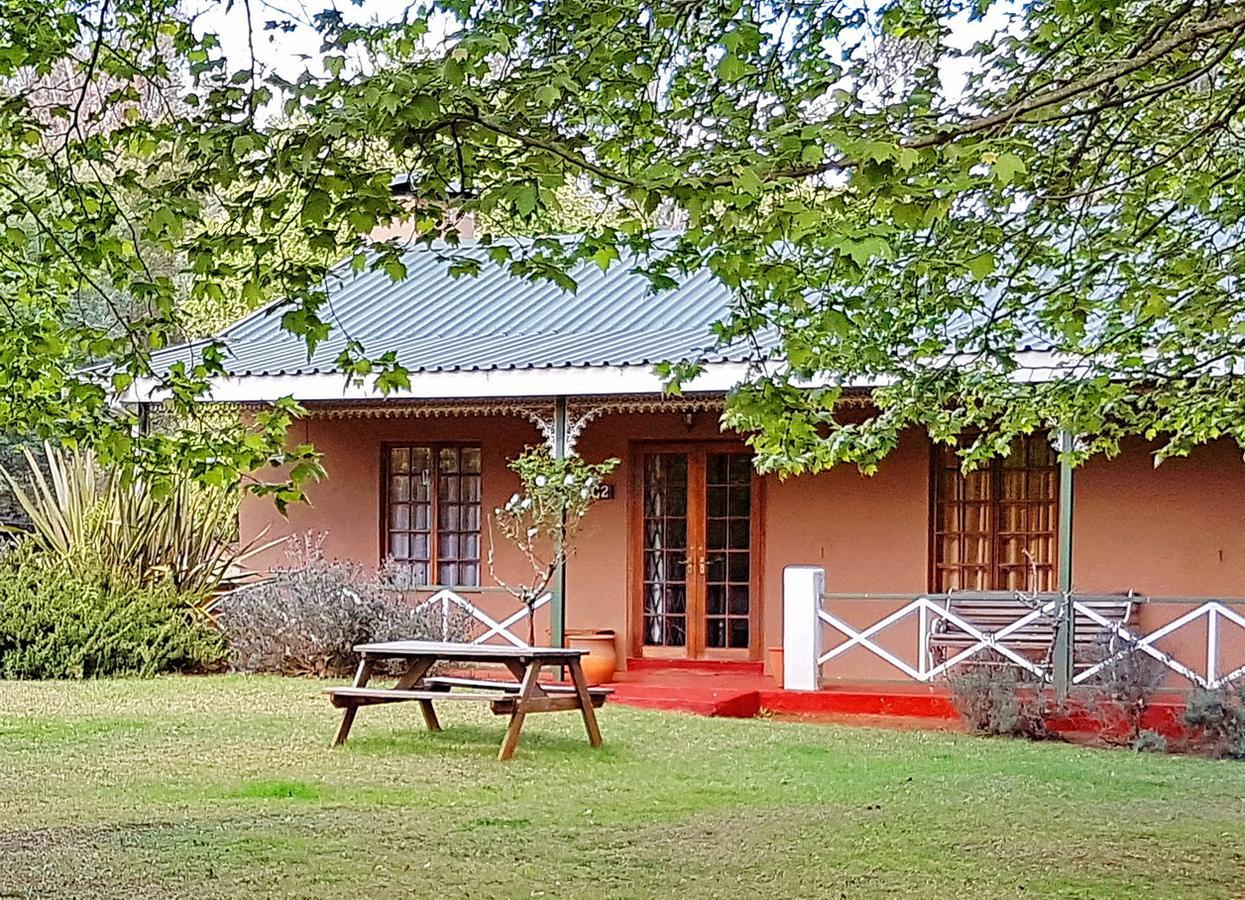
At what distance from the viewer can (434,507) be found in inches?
630

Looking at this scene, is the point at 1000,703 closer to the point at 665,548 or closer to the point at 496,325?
the point at 665,548

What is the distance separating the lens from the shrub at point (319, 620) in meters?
13.6

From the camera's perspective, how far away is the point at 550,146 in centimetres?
438

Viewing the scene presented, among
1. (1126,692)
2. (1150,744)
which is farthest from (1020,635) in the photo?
(1150,744)

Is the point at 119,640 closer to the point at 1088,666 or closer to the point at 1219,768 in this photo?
the point at 1088,666

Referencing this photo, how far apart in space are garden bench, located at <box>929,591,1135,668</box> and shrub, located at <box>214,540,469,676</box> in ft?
13.8

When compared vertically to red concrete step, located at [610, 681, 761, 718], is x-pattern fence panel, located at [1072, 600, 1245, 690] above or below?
above

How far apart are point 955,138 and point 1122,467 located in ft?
31.1

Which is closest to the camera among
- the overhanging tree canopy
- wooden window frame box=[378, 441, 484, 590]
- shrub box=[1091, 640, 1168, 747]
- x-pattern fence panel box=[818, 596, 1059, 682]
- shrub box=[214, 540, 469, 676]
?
the overhanging tree canopy

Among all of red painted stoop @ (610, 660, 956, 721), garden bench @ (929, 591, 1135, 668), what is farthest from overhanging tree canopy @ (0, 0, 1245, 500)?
red painted stoop @ (610, 660, 956, 721)

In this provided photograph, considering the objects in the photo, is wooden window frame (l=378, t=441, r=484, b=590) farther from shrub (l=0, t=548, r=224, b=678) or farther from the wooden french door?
shrub (l=0, t=548, r=224, b=678)

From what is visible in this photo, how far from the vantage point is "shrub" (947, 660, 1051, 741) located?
11.4m

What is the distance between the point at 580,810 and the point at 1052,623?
568 cm

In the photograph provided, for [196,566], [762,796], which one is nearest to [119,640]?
[196,566]
